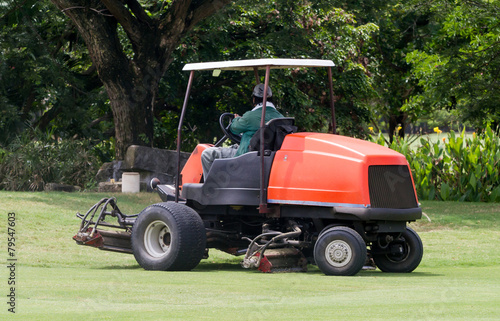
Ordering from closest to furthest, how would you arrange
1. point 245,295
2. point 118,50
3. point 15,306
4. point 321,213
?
point 15,306 < point 245,295 < point 321,213 < point 118,50

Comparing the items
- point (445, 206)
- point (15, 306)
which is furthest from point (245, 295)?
point (445, 206)

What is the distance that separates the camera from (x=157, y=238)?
9.47 m

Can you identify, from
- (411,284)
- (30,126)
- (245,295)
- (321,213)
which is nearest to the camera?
(245,295)

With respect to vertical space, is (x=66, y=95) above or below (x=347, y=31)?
below

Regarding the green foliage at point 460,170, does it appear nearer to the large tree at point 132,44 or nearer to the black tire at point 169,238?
the large tree at point 132,44

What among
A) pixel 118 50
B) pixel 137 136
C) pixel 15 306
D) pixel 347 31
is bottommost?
pixel 15 306

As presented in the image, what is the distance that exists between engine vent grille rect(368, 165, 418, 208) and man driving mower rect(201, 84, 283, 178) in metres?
1.42

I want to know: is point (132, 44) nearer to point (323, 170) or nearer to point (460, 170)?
point (460, 170)

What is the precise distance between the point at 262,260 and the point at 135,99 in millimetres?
11910

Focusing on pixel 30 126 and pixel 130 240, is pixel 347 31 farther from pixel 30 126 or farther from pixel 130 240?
pixel 130 240

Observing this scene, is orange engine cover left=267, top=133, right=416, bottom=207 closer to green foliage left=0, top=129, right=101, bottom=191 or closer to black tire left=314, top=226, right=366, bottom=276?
black tire left=314, top=226, right=366, bottom=276

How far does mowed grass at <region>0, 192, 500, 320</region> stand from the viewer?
577cm

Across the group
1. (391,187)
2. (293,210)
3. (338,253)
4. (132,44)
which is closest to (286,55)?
(132,44)

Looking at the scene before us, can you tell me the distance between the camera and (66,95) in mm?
23578
